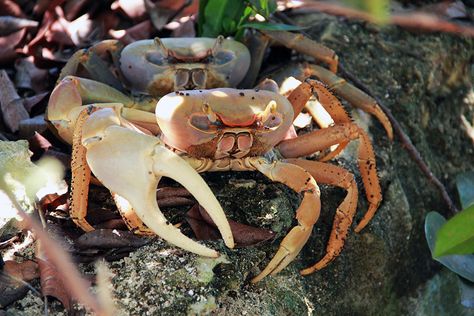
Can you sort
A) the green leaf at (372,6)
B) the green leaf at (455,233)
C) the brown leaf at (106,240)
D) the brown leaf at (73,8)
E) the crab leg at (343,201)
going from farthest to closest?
the brown leaf at (73,8) → the crab leg at (343,201) → the brown leaf at (106,240) → the green leaf at (455,233) → the green leaf at (372,6)

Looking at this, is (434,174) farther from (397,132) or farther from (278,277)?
(278,277)

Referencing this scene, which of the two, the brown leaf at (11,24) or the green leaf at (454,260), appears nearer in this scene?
the green leaf at (454,260)

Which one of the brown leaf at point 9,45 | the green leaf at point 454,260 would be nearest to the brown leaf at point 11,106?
the brown leaf at point 9,45

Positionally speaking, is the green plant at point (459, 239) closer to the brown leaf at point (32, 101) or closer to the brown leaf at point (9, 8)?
the brown leaf at point (32, 101)

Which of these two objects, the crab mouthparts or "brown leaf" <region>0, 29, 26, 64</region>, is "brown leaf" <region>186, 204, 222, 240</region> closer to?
the crab mouthparts

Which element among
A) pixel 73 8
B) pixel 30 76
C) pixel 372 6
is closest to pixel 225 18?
pixel 73 8

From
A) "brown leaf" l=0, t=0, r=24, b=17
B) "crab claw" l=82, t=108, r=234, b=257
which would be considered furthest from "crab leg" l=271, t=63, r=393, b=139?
"brown leaf" l=0, t=0, r=24, b=17

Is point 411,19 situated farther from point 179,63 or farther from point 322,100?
point 179,63
